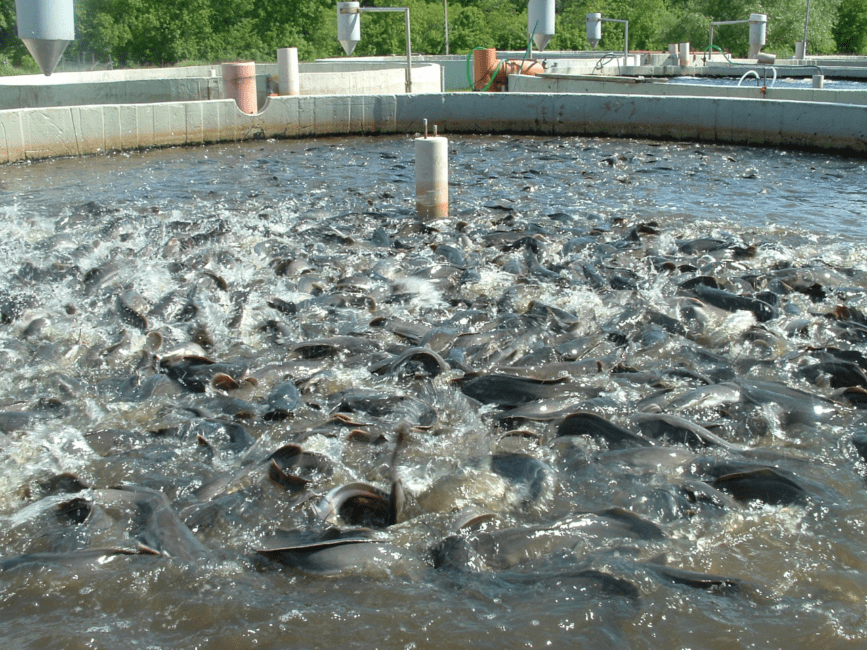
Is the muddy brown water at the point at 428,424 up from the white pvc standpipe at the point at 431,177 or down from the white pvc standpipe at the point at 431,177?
down

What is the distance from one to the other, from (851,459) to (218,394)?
13.3 ft

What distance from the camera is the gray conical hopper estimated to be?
7881mm

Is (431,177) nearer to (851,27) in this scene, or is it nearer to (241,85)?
(241,85)

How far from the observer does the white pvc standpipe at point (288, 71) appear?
19.6 meters

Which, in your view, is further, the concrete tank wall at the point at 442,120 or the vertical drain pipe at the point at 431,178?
the concrete tank wall at the point at 442,120

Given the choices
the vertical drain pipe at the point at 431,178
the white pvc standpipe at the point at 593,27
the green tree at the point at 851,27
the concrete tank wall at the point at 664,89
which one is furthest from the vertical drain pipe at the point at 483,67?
the green tree at the point at 851,27

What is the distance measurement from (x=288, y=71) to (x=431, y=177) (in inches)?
423

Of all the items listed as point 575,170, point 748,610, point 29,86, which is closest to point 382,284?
point 748,610

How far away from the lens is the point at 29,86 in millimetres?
18984

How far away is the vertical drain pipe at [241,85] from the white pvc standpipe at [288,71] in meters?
0.93

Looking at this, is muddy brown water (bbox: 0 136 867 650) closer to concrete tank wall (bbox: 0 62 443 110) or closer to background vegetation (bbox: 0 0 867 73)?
concrete tank wall (bbox: 0 62 443 110)

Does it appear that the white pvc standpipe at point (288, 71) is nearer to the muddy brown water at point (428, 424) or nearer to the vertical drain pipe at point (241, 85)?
the vertical drain pipe at point (241, 85)

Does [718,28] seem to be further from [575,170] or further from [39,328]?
[39,328]

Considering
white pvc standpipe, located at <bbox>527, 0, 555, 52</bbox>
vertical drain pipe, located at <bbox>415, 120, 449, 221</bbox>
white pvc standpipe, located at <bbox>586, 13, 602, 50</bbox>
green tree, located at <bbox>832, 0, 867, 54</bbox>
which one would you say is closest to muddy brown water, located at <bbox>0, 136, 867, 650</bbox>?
vertical drain pipe, located at <bbox>415, 120, 449, 221</bbox>
